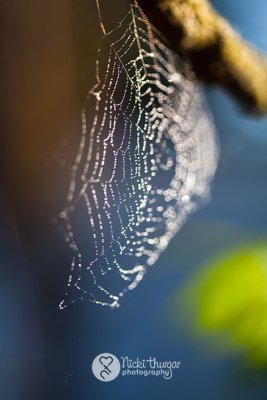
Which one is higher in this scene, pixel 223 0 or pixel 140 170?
pixel 223 0

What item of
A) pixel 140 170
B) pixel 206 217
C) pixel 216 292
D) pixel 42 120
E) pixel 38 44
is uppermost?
pixel 38 44

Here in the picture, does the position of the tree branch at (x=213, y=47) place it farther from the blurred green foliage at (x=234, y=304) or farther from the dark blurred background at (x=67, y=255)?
the blurred green foliage at (x=234, y=304)

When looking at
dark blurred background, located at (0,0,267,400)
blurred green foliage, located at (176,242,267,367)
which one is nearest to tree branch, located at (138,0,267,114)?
dark blurred background, located at (0,0,267,400)

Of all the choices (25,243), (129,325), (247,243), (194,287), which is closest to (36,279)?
(25,243)

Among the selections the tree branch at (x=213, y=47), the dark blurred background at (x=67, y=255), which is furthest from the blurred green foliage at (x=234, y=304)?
the tree branch at (x=213, y=47)

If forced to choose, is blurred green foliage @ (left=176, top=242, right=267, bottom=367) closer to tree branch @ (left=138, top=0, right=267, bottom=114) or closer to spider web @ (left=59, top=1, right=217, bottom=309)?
spider web @ (left=59, top=1, right=217, bottom=309)

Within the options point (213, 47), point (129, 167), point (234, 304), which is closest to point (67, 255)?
point (129, 167)

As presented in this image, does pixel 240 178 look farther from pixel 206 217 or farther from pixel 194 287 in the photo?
pixel 194 287
